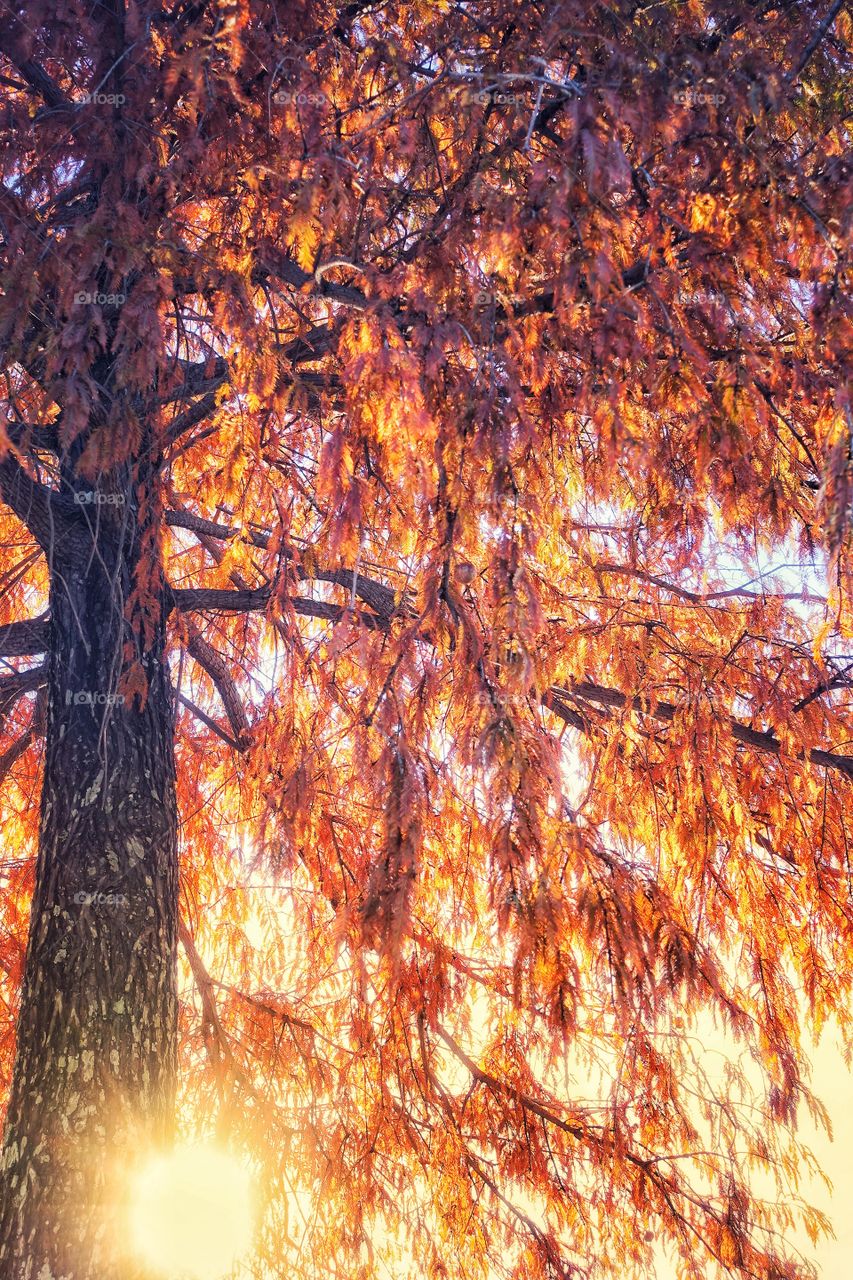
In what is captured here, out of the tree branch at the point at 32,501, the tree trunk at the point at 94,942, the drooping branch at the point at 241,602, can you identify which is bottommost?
the tree trunk at the point at 94,942

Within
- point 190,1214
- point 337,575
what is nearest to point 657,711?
point 337,575

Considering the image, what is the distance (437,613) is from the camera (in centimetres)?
208

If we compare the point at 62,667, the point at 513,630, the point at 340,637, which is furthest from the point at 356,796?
the point at 513,630

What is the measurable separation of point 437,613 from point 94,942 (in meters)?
1.61

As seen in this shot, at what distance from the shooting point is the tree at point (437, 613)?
2.12 m

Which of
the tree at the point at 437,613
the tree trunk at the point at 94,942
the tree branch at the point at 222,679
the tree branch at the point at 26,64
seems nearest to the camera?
the tree at the point at 437,613

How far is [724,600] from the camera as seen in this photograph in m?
3.85

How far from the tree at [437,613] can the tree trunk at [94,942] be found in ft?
0.04

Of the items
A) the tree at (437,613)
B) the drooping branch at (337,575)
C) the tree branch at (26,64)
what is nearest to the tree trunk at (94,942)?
the tree at (437,613)

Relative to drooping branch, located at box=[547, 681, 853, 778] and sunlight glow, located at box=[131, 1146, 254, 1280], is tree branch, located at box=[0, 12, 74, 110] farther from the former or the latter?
sunlight glow, located at box=[131, 1146, 254, 1280]

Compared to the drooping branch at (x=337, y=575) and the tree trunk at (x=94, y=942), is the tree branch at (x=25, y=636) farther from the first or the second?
the drooping branch at (x=337, y=575)

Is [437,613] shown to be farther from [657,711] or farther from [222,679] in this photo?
[222,679]

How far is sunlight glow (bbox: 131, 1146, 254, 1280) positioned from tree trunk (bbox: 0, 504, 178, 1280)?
0.09 m

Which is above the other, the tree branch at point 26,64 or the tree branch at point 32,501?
the tree branch at point 26,64
